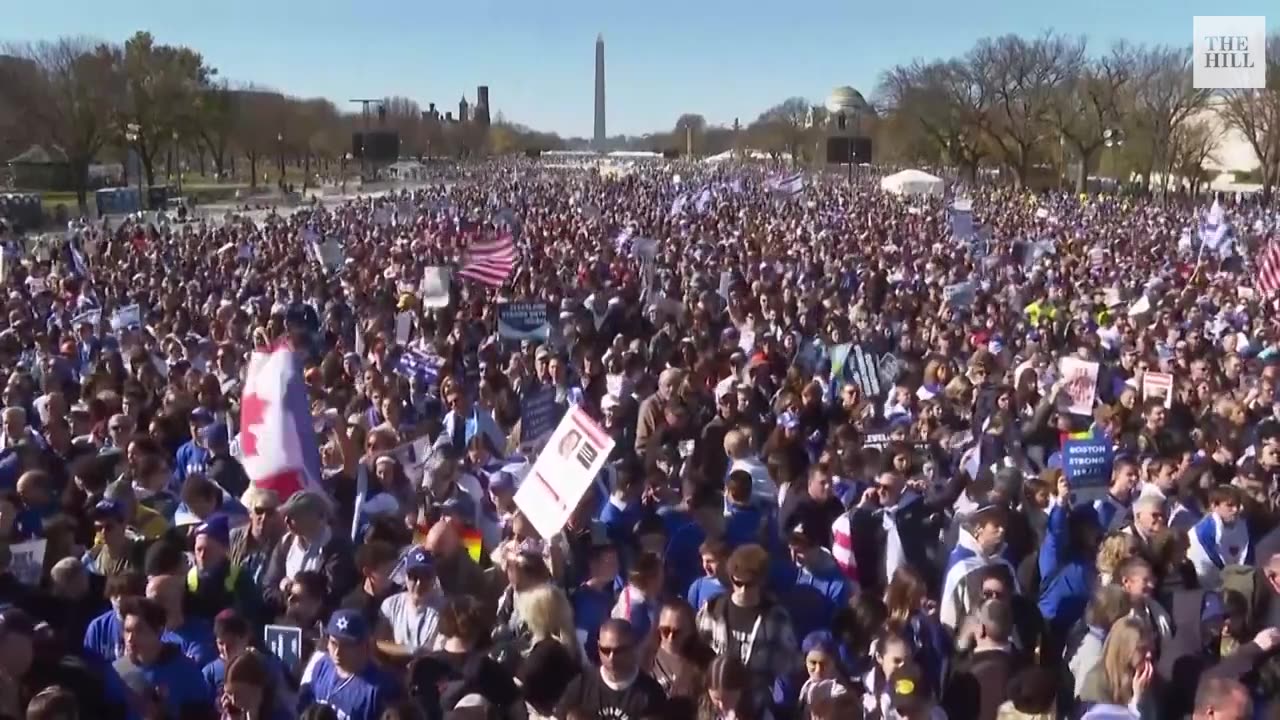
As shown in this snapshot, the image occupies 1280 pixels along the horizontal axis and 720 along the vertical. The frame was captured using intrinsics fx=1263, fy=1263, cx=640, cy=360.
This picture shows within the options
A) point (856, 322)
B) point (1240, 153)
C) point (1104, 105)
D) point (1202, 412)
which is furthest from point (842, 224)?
point (1240, 153)

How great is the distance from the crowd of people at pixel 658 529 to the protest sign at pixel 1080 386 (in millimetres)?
59

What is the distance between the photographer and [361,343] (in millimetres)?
12820

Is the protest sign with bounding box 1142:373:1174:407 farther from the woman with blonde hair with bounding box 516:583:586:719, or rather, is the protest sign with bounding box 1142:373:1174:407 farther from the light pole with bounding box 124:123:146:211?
the light pole with bounding box 124:123:146:211

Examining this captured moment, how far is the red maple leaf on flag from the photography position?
627 centimetres

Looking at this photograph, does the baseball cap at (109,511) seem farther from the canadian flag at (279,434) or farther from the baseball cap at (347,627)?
the baseball cap at (347,627)

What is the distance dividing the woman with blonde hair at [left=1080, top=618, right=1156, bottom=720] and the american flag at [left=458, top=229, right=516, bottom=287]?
1293 centimetres

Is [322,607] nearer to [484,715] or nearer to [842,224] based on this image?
[484,715]

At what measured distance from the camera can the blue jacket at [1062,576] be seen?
5391mm

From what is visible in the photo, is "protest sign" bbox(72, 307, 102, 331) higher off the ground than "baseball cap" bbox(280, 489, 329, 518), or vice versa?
"protest sign" bbox(72, 307, 102, 331)

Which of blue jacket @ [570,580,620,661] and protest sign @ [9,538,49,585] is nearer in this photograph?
blue jacket @ [570,580,620,661]

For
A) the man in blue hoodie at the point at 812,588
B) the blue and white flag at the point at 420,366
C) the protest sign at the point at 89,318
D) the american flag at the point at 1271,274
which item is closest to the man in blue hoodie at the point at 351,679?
the man in blue hoodie at the point at 812,588

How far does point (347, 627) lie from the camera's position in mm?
4293

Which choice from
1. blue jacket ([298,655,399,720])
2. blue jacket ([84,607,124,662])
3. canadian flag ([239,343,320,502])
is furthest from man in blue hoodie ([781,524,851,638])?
blue jacket ([84,607,124,662])

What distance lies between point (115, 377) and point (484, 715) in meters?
6.84
